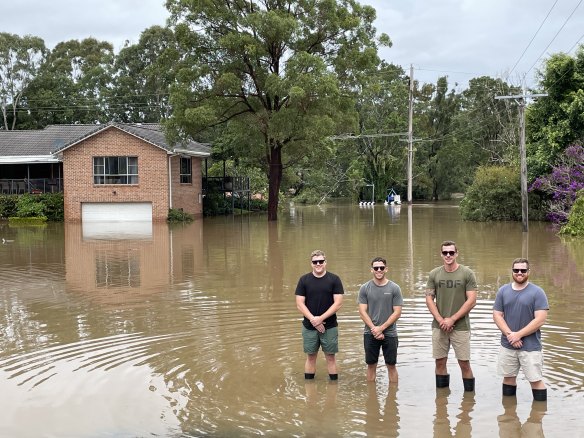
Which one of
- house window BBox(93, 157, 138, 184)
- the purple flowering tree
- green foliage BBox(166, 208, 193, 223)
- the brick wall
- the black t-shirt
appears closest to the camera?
the black t-shirt

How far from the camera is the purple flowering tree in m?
32.2

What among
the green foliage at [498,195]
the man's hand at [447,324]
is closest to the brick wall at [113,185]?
the green foliage at [498,195]

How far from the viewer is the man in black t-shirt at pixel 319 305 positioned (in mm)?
8555

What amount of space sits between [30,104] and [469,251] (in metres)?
65.0

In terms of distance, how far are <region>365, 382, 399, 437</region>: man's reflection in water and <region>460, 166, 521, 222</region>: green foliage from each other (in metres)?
31.3

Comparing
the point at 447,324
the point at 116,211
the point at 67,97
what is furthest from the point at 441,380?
the point at 67,97

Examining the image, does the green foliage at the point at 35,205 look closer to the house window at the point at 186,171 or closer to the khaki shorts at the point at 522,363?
the house window at the point at 186,171

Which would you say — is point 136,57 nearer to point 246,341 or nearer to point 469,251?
point 469,251

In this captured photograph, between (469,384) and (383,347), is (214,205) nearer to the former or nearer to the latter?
(383,347)

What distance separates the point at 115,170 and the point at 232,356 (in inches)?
1360

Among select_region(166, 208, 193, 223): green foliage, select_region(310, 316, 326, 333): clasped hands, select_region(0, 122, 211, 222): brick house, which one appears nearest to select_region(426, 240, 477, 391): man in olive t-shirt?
select_region(310, 316, 326, 333): clasped hands

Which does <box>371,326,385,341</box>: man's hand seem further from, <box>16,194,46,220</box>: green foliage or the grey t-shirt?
<box>16,194,46,220</box>: green foliage

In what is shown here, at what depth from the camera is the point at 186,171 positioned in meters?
46.2

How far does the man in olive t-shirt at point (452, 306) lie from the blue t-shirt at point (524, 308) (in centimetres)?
40
